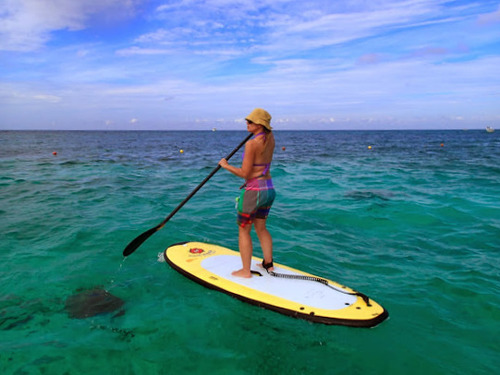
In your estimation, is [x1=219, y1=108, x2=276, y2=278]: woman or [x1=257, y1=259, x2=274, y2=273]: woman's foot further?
[x1=257, y1=259, x2=274, y2=273]: woman's foot

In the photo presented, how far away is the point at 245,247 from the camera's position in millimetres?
5105

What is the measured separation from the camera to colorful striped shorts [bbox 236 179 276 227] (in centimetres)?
484

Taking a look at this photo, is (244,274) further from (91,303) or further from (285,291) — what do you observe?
(91,303)

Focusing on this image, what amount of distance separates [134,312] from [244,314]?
1.48 metres

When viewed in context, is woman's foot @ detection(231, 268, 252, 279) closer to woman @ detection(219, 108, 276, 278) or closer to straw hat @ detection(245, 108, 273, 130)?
woman @ detection(219, 108, 276, 278)

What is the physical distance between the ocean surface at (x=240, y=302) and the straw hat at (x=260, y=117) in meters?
2.47

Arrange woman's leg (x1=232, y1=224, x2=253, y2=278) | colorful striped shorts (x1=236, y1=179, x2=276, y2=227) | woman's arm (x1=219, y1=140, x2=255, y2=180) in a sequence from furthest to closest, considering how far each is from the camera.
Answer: woman's leg (x1=232, y1=224, x2=253, y2=278) < colorful striped shorts (x1=236, y1=179, x2=276, y2=227) < woman's arm (x1=219, y1=140, x2=255, y2=180)

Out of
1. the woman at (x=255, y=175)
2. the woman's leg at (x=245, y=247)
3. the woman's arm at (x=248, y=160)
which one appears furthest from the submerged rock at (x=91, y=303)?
the woman's arm at (x=248, y=160)

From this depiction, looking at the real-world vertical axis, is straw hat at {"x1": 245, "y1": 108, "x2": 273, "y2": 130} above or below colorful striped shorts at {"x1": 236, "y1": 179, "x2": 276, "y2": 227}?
above

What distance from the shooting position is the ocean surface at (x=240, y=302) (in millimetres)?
3795

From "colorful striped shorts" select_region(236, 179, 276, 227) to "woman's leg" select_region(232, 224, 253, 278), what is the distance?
106 millimetres

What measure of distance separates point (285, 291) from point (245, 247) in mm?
830

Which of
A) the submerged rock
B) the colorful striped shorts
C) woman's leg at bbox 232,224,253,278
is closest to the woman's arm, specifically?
the colorful striped shorts

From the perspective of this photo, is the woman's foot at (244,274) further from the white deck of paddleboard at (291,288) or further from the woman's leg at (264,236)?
the woman's leg at (264,236)
